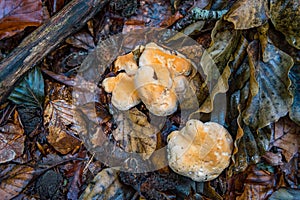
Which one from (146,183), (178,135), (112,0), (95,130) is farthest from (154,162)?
(112,0)

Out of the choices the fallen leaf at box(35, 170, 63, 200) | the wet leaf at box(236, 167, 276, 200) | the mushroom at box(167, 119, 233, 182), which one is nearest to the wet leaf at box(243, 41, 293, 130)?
the mushroom at box(167, 119, 233, 182)

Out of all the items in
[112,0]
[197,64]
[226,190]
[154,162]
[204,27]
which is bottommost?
[226,190]

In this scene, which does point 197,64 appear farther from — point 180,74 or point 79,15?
point 79,15

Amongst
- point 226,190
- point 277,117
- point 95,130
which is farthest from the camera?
point 95,130

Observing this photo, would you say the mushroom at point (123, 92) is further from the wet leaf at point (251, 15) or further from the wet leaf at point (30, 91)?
the wet leaf at point (251, 15)

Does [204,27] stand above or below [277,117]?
above

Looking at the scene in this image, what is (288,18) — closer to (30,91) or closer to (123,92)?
(123,92)

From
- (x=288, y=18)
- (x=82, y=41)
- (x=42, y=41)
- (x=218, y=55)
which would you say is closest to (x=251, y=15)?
(x=288, y=18)

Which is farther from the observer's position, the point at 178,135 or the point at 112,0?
the point at 112,0
